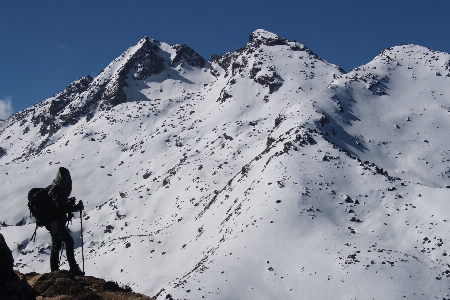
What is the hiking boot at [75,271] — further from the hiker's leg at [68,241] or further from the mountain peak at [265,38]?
the mountain peak at [265,38]

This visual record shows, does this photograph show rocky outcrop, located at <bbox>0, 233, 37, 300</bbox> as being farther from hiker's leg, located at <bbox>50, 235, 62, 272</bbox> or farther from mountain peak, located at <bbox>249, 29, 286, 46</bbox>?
mountain peak, located at <bbox>249, 29, 286, 46</bbox>

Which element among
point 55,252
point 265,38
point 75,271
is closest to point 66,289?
point 55,252

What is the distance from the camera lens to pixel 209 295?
46.2 meters

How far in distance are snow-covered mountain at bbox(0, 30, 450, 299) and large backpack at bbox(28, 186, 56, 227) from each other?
A: 1472 inches

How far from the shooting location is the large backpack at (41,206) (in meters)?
10.2

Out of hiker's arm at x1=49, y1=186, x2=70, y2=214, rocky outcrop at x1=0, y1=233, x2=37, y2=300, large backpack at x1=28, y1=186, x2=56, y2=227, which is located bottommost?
rocky outcrop at x1=0, y1=233, x2=37, y2=300

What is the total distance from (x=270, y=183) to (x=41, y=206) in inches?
2290

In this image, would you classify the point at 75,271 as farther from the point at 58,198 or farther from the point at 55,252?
the point at 58,198

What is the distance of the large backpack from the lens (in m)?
10.2

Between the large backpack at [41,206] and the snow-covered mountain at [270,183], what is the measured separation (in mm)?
37385

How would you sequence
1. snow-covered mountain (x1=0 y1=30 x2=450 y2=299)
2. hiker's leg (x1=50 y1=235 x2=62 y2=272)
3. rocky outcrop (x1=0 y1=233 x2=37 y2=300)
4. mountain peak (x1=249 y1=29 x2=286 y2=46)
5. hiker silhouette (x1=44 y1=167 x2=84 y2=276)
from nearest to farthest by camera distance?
rocky outcrop (x1=0 y1=233 x2=37 y2=300), hiker silhouette (x1=44 y1=167 x2=84 y2=276), hiker's leg (x1=50 y1=235 x2=62 y2=272), snow-covered mountain (x1=0 y1=30 x2=450 y2=299), mountain peak (x1=249 y1=29 x2=286 y2=46)

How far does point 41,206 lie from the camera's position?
1018cm

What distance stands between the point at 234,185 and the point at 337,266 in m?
37.0

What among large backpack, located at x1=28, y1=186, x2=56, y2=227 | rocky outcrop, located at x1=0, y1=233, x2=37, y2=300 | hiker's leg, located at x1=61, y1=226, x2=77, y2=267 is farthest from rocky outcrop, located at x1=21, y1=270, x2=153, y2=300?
rocky outcrop, located at x1=0, y1=233, x2=37, y2=300
